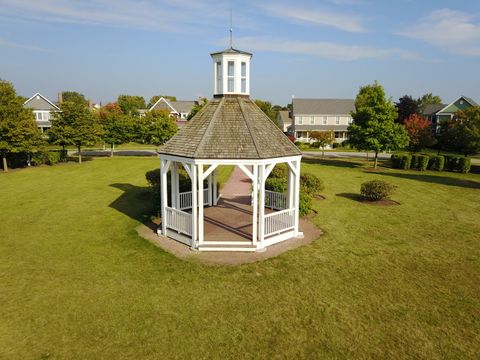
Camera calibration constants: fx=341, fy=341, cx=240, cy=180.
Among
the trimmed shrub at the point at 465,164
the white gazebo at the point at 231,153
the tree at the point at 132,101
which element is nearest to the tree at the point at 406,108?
the trimmed shrub at the point at 465,164

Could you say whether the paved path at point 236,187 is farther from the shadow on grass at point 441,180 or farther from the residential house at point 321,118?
the residential house at point 321,118

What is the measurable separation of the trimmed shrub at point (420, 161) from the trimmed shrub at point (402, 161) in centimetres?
51

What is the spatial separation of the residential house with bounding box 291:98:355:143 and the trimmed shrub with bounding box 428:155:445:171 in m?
30.8

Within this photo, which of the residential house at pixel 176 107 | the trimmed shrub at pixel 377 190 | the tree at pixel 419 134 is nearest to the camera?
the trimmed shrub at pixel 377 190

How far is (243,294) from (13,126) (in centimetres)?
3454

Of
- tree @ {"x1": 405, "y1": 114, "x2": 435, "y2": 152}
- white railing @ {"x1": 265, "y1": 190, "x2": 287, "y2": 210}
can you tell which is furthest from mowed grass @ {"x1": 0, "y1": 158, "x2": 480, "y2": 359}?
tree @ {"x1": 405, "y1": 114, "x2": 435, "y2": 152}

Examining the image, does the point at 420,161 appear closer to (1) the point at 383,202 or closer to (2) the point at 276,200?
(1) the point at 383,202

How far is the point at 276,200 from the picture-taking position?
1889 cm

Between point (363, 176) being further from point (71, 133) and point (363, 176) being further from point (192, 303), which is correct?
point (71, 133)

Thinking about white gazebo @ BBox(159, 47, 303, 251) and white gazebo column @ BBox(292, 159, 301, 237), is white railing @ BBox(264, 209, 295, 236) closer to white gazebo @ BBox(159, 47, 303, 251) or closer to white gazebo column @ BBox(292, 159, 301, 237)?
white gazebo @ BBox(159, 47, 303, 251)

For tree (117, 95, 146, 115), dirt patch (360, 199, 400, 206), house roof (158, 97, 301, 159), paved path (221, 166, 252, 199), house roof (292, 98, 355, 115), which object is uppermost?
tree (117, 95, 146, 115)

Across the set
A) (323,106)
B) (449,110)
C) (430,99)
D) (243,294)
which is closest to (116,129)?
(323,106)

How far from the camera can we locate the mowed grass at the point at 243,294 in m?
8.16

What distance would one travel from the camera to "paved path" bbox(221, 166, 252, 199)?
23.2m
